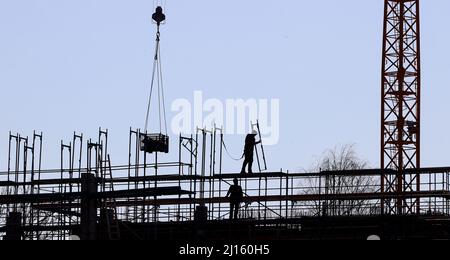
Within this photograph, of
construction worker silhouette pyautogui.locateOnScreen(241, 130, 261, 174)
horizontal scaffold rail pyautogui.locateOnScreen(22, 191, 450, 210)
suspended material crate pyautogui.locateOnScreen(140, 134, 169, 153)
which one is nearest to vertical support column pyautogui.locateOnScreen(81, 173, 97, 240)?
horizontal scaffold rail pyautogui.locateOnScreen(22, 191, 450, 210)

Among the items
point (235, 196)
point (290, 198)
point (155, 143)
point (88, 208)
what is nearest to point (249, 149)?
point (235, 196)

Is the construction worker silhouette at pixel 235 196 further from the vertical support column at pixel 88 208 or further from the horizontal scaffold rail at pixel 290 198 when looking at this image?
the vertical support column at pixel 88 208

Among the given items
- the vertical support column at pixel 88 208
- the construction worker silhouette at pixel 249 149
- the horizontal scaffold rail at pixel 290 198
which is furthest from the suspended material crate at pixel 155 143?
the construction worker silhouette at pixel 249 149

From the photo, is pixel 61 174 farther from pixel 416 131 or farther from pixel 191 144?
pixel 416 131

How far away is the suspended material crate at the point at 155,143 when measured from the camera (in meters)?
48.3

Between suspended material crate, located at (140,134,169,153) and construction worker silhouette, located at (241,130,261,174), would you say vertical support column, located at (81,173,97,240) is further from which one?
construction worker silhouette, located at (241,130,261,174)

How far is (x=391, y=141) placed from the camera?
70000mm

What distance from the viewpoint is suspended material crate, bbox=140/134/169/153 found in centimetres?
4831

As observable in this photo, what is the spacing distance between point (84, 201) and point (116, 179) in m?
3.55

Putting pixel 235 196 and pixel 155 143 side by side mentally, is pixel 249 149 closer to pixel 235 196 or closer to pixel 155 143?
pixel 235 196

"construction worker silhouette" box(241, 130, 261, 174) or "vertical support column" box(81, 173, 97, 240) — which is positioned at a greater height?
"construction worker silhouette" box(241, 130, 261, 174)

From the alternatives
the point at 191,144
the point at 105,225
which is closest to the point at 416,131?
the point at 191,144

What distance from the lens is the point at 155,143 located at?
48312 millimetres
